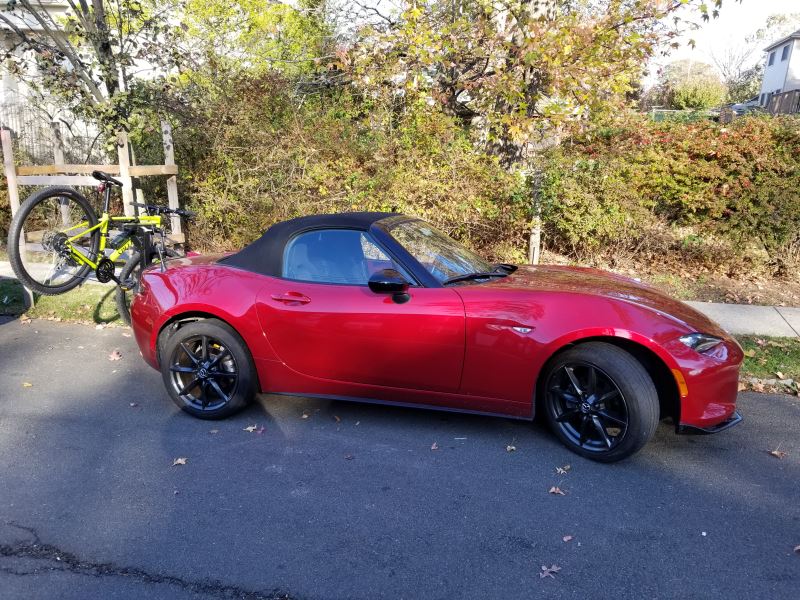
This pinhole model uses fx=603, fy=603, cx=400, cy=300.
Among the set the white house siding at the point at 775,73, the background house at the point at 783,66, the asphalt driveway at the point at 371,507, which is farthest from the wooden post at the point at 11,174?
the white house siding at the point at 775,73

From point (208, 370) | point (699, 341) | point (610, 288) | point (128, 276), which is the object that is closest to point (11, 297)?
point (128, 276)

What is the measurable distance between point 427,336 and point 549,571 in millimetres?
1537

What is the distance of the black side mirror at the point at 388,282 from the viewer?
3.75 meters

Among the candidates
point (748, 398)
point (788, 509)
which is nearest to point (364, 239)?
point (788, 509)

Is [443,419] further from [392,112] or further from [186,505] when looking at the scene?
[392,112]

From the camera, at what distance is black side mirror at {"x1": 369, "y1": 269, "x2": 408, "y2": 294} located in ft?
12.3

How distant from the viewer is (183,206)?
367 inches

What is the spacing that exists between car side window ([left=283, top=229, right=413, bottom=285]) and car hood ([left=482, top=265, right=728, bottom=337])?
0.79m

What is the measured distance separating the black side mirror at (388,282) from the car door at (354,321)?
69mm

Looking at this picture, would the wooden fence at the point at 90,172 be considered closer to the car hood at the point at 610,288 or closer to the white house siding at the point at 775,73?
the car hood at the point at 610,288

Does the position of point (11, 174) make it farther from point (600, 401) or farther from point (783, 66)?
point (783, 66)

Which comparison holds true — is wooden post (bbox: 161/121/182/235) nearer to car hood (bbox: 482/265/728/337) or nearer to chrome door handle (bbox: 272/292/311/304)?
chrome door handle (bbox: 272/292/311/304)

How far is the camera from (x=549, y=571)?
8.81 feet

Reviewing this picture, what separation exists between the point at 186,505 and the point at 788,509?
3.18 m
